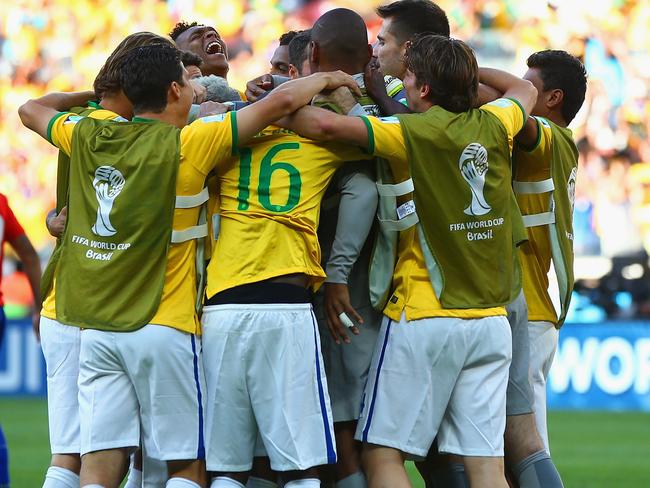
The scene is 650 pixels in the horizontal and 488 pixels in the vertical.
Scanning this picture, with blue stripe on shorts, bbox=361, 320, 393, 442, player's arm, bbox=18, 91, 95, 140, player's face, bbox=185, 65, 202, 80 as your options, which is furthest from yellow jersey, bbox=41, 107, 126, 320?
blue stripe on shorts, bbox=361, 320, 393, 442

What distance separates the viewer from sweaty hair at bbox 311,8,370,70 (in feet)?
14.3

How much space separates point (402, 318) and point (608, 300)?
10.9 metres

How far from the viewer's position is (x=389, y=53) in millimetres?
4875

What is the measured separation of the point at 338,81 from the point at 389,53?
721 millimetres

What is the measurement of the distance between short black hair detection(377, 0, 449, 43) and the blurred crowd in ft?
36.5

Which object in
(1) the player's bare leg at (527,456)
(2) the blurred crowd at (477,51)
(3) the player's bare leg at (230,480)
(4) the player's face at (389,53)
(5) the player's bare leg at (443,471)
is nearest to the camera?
(3) the player's bare leg at (230,480)

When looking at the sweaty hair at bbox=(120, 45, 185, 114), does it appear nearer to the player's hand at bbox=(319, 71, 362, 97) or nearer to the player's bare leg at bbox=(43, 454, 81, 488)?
the player's hand at bbox=(319, 71, 362, 97)

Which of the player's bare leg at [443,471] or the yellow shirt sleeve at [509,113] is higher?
the yellow shirt sleeve at [509,113]

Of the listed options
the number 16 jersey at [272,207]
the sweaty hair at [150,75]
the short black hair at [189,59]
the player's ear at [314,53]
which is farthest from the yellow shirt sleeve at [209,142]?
the short black hair at [189,59]

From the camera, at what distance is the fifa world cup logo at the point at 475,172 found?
14.0ft

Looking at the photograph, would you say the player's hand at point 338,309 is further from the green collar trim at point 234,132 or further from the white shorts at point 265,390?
the green collar trim at point 234,132

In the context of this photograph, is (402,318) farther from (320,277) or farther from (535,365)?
(535,365)

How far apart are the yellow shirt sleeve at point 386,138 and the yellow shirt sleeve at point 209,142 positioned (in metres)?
0.50

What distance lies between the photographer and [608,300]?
14672mm
